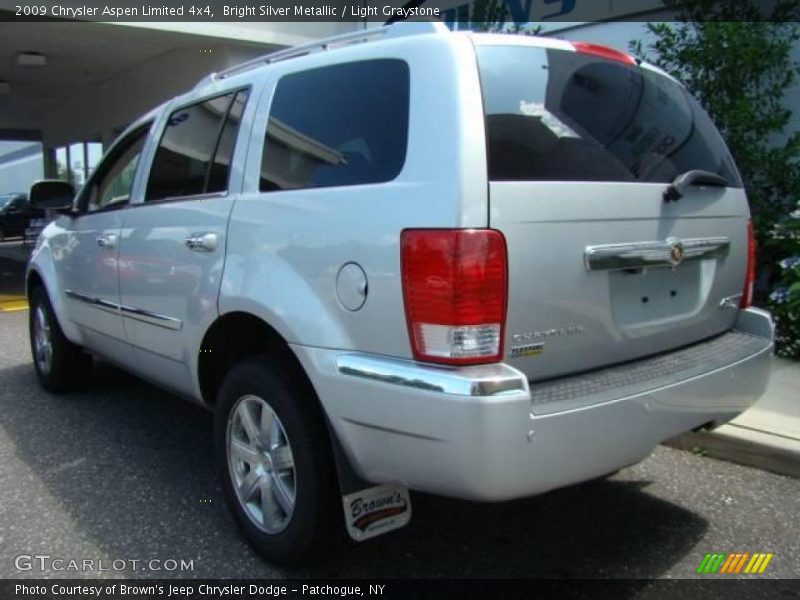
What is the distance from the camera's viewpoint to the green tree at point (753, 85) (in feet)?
19.6

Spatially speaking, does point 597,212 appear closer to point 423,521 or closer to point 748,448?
point 423,521

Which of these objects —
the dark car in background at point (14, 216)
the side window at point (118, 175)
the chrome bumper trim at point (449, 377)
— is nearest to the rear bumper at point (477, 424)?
the chrome bumper trim at point (449, 377)

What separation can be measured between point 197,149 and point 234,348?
100cm

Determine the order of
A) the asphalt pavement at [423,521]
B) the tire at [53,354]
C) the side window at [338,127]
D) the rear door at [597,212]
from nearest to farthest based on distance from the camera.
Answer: the rear door at [597,212] < the side window at [338,127] < the asphalt pavement at [423,521] < the tire at [53,354]

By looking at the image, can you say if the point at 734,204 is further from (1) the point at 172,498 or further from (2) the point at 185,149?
(1) the point at 172,498

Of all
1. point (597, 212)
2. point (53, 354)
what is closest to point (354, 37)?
point (597, 212)

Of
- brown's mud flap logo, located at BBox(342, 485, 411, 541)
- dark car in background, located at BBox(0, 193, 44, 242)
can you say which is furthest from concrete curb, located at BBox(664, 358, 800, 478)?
dark car in background, located at BBox(0, 193, 44, 242)

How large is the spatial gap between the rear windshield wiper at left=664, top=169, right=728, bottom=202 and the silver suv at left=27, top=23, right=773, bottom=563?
0.01 meters

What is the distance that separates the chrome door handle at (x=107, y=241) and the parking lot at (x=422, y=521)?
3.76 ft

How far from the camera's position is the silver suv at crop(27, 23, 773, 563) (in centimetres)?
222

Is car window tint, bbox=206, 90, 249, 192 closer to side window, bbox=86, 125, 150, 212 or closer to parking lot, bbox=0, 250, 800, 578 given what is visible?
side window, bbox=86, 125, 150, 212

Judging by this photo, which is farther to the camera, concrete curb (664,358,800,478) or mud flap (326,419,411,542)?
concrete curb (664,358,800,478)

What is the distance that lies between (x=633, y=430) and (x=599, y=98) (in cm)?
120

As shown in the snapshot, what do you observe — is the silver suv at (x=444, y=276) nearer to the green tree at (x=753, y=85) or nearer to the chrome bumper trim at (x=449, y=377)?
the chrome bumper trim at (x=449, y=377)
